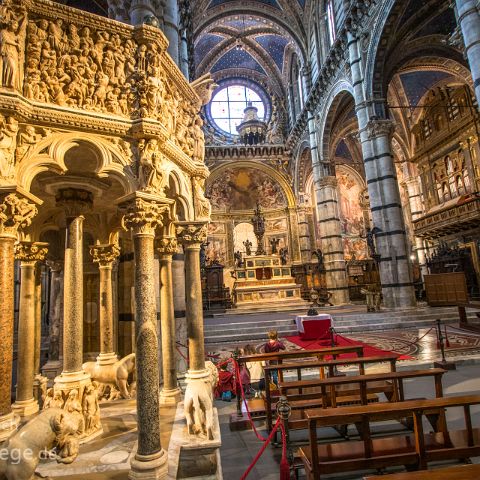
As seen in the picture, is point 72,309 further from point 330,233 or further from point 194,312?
point 330,233

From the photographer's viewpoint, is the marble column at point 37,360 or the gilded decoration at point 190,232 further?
the marble column at point 37,360

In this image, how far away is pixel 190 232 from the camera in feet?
16.2

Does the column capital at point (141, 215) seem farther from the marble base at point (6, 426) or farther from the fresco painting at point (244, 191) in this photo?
the fresco painting at point (244, 191)

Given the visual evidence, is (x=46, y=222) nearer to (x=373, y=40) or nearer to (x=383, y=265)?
(x=383, y=265)

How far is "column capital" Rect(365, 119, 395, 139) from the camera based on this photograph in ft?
45.5

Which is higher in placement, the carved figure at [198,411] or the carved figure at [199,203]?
the carved figure at [199,203]

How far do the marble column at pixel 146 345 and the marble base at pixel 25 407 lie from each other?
2308mm

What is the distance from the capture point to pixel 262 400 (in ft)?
17.0

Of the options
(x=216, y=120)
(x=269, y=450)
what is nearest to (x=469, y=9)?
(x=269, y=450)

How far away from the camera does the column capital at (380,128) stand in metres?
13.9

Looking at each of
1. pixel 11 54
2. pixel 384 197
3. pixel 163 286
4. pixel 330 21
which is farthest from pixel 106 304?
pixel 330 21

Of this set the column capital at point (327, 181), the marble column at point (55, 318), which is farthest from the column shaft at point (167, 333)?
the column capital at point (327, 181)

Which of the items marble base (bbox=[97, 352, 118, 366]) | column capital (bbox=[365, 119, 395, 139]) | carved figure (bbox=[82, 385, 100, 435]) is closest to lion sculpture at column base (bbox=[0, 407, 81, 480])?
carved figure (bbox=[82, 385, 100, 435])

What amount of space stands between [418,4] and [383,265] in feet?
33.7
